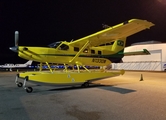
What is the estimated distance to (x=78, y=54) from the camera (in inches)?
486

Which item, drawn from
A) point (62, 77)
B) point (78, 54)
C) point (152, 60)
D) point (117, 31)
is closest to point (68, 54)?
point (78, 54)

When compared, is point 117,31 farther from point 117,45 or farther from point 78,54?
point 117,45

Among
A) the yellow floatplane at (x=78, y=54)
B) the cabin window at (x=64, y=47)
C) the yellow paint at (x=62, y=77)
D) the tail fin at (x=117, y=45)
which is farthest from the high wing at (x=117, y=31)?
the yellow paint at (x=62, y=77)

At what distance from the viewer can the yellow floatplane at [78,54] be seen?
9945 mm

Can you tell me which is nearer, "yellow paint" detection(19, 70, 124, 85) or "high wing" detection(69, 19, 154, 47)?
"yellow paint" detection(19, 70, 124, 85)

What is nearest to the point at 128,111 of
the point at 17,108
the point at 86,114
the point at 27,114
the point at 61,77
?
the point at 86,114

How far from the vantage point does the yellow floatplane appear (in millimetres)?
9945

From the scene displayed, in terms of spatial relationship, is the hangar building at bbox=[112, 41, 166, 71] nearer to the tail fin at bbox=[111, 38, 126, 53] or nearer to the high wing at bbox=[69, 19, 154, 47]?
the tail fin at bbox=[111, 38, 126, 53]

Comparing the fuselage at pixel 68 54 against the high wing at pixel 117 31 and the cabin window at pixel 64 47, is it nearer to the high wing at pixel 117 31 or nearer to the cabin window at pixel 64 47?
the cabin window at pixel 64 47

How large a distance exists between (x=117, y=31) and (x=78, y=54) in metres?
3.09

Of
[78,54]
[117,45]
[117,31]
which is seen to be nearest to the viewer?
[117,31]

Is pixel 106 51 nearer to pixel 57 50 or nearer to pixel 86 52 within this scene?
pixel 86 52

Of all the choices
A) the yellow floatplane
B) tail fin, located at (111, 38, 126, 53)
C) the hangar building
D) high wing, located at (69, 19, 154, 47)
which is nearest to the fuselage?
the yellow floatplane

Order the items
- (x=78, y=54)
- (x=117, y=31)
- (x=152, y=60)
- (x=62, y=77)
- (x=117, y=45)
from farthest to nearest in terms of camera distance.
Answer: (x=152, y=60), (x=117, y=45), (x=78, y=54), (x=117, y=31), (x=62, y=77)
